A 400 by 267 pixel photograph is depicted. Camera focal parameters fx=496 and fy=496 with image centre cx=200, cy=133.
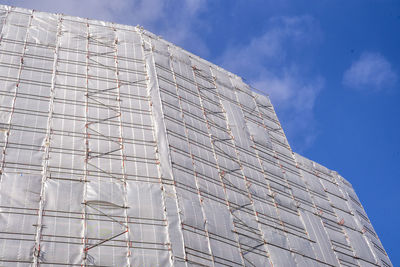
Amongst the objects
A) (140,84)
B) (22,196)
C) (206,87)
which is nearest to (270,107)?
(206,87)

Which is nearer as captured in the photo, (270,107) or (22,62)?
(22,62)

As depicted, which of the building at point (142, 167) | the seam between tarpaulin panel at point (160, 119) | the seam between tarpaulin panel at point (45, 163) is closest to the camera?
the seam between tarpaulin panel at point (45, 163)

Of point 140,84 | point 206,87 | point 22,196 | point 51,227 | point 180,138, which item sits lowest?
point 51,227

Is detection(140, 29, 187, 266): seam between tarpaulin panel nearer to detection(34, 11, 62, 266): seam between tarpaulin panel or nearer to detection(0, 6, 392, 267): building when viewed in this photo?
detection(0, 6, 392, 267): building

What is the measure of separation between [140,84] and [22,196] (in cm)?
1125

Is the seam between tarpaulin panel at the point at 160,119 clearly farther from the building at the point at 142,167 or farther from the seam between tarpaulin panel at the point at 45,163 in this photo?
the seam between tarpaulin panel at the point at 45,163

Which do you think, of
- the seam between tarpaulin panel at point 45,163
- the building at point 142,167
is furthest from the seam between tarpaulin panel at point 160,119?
the seam between tarpaulin panel at point 45,163

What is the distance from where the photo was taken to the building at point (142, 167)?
69.8ft

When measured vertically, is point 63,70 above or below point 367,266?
above

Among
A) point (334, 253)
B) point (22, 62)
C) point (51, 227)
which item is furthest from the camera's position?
point (334, 253)

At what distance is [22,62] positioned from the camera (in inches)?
1093

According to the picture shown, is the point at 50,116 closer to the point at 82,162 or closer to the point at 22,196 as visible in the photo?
the point at 82,162

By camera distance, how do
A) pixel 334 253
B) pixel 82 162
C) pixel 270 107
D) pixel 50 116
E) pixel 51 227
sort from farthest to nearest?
1. pixel 270 107
2. pixel 334 253
3. pixel 50 116
4. pixel 82 162
5. pixel 51 227

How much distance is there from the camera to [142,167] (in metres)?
24.9
